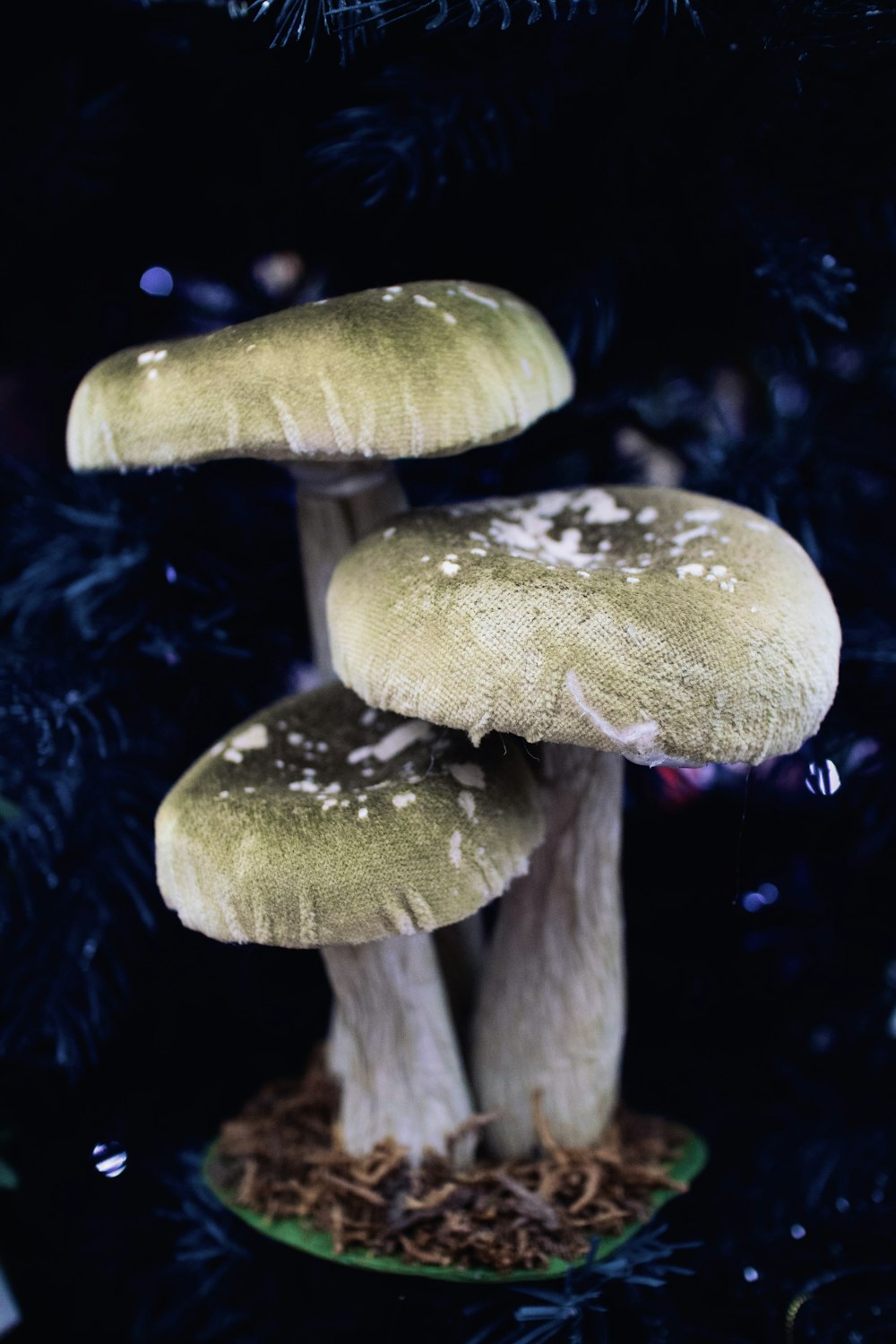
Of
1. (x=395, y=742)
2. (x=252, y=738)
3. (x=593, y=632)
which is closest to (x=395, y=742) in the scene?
(x=395, y=742)

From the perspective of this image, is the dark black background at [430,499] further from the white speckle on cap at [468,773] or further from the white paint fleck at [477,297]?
the white speckle on cap at [468,773]

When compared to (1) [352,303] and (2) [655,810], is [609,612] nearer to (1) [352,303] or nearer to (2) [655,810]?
(1) [352,303]

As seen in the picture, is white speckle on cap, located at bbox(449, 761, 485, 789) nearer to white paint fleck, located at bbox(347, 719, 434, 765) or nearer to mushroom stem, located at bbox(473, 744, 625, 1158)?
white paint fleck, located at bbox(347, 719, 434, 765)

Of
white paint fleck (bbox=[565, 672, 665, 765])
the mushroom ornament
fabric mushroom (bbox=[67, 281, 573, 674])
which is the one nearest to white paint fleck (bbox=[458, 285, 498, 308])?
fabric mushroom (bbox=[67, 281, 573, 674])

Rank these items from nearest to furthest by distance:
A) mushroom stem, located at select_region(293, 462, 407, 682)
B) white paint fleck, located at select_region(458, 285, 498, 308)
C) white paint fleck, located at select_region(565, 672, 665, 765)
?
white paint fleck, located at select_region(565, 672, 665, 765), white paint fleck, located at select_region(458, 285, 498, 308), mushroom stem, located at select_region(293, 462, 407, 682)

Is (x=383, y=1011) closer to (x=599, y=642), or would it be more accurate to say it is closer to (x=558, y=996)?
(x=558, y=996)

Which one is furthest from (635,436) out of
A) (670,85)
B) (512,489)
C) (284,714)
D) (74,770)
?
(74,770)

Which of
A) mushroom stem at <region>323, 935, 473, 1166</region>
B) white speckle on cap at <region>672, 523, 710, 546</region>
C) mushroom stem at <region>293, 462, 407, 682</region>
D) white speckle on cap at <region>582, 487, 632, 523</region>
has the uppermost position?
mushroom stem at <region>293, 462, 407, 682</region>
